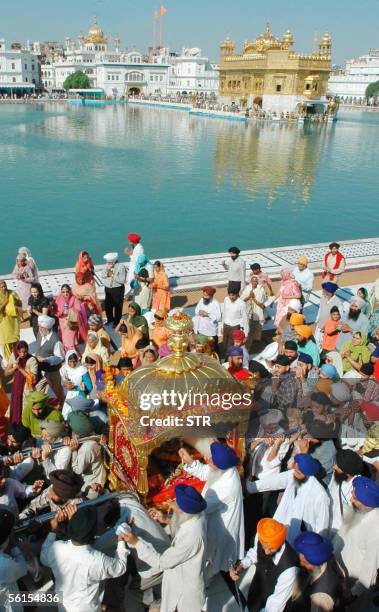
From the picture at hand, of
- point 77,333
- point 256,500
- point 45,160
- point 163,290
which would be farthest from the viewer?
point 45,160

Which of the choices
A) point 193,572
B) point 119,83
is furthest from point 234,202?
point 119,83

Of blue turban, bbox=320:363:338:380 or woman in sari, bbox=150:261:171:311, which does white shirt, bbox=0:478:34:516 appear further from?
woman in sari, bbox=150:261:171:311

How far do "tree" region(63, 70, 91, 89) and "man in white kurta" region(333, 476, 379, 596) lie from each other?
69.1 metres

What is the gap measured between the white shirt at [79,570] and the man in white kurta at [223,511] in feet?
1.75

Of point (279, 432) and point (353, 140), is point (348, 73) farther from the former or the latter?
point (279, 432)

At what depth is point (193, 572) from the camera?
7.55 ft

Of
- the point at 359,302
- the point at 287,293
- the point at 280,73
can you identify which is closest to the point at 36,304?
the point at 287,293

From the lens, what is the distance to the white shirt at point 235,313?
504 centimetres

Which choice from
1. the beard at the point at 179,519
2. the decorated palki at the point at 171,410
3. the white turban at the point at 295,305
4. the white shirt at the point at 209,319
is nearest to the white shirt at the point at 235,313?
the white shirt at the point at 209,319

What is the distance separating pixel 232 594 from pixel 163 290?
11.4 ft

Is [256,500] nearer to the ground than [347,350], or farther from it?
nearer to the ground

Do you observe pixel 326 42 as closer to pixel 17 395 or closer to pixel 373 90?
pixel 373 90

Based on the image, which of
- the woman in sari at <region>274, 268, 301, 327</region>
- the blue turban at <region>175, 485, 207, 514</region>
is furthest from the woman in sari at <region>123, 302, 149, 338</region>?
the blue turban at <region>175, 485, 207, 514</region>

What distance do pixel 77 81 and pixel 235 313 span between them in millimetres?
66512
